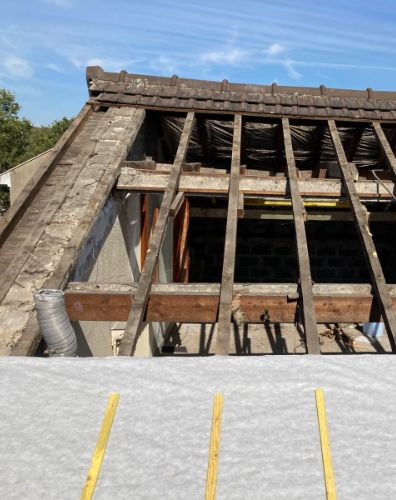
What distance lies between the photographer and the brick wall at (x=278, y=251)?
12.0 metres

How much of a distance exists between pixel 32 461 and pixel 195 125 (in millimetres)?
6816

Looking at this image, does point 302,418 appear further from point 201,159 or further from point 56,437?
point 201,159

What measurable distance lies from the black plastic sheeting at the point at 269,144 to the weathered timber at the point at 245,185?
2275 millimetres

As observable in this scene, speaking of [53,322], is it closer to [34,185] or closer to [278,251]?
[34,185]

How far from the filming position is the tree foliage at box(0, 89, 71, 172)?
95.1 ft

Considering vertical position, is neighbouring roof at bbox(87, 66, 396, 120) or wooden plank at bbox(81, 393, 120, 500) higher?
neighbouring roof at bbox(87, 66, 396, 120)

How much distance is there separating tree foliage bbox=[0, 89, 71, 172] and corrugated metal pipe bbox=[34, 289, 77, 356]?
29.3 m

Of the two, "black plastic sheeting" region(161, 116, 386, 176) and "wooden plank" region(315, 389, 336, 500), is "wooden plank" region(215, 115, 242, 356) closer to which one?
"wooden plank" region(315, 389, 336, 500)

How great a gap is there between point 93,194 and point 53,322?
6.89ft

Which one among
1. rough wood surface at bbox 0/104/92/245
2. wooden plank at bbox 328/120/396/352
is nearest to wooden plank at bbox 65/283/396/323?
wooden plank at bbox 328/120/396/352

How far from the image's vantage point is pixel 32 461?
2125 millimetres

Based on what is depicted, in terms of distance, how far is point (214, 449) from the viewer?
2.19m

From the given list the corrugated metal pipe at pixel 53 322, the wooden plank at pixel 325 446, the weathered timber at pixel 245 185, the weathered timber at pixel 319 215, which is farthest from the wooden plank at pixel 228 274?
the weathered timber at pixel 319 215

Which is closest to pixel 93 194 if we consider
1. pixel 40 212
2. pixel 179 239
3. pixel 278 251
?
pixel 40 212
